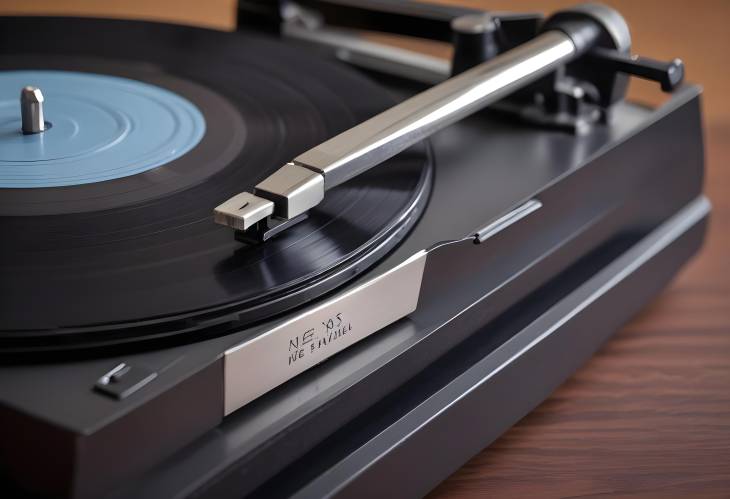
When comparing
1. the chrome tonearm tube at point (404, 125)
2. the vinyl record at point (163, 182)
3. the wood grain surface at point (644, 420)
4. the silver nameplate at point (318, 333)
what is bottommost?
the wood grain surface at point (644, 420)

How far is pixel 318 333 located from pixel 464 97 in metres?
0.23

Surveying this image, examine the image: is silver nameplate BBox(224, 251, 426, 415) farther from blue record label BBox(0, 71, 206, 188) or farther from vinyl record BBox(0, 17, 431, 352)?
blue record label BBox(0, 71, 206, 188)

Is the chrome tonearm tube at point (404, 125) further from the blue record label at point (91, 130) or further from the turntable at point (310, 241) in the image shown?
the blue record label at point (91, 130)

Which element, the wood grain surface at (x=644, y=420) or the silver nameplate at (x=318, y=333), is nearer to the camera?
the silver nameplate at (x=318, y=333)

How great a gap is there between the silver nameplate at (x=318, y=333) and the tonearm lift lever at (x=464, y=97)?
0.19 ft

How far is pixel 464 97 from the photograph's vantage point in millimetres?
701

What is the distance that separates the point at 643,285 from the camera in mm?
820

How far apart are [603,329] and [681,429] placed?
10 cm

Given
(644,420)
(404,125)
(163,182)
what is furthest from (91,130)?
(644,420)

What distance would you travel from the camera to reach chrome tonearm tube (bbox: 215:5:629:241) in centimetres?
56

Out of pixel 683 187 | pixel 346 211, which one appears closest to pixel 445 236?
pixel 346 211

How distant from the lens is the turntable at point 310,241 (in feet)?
1.57

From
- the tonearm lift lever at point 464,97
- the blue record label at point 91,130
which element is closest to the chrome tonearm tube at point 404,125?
the tonearm lift lever at point 464,97

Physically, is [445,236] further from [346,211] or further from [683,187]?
[683,187]
